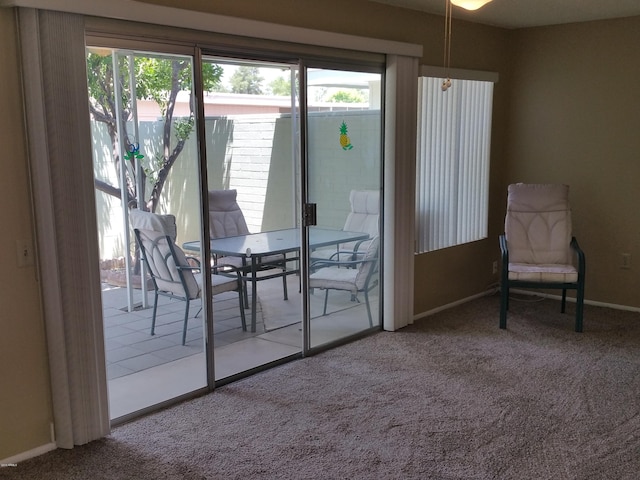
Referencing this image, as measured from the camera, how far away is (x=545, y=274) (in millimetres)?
4680

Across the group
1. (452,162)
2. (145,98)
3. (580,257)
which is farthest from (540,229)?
(145,98)

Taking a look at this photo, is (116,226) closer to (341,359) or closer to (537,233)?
(341,359)

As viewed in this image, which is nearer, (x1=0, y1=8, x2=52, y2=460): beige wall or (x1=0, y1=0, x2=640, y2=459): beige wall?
(x1=0, y1=8, x2=52, y2=460): beige wall

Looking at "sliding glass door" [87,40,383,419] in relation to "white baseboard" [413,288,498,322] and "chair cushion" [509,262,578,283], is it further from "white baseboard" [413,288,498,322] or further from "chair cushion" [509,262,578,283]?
"chair cushion" [509,262,578,283]

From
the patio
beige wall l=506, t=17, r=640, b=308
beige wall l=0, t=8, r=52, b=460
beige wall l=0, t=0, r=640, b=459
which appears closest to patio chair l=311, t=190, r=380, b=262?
the patio

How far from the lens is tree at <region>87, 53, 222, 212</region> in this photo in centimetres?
403

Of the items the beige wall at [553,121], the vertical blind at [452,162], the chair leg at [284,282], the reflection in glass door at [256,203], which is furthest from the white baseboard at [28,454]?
the vertical blind at [452,162]

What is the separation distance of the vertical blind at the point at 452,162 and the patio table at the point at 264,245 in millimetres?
756

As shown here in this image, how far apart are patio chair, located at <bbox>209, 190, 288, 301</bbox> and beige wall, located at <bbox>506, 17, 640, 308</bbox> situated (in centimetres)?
256

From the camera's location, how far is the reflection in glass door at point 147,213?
12.7 ft

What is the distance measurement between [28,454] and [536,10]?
449cm

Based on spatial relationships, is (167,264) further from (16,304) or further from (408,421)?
(408,421)

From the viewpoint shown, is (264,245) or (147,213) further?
(264,245)

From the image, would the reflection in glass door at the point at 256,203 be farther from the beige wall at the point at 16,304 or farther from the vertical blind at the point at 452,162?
the beige wall at the point at 16,304
